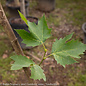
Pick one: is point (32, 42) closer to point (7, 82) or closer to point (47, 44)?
point (7, 82)

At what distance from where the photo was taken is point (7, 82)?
182cm

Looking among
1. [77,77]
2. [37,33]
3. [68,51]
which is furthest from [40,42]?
[77,77]

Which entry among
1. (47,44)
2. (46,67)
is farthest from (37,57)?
(47,44)

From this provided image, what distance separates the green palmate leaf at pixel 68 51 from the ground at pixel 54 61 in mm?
1400

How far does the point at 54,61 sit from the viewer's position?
7.46 ft

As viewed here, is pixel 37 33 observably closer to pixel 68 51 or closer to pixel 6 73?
pixel 68 51

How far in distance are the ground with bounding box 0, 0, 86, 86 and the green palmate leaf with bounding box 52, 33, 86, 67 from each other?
4.59 ft

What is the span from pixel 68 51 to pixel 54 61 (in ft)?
5.79

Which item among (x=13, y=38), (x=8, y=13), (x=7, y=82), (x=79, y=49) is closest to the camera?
(x=79, y=49)

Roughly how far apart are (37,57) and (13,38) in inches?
67.3

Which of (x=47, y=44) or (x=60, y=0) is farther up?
(x=60, y=0)

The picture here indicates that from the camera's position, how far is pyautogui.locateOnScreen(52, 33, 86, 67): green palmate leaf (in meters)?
0.53

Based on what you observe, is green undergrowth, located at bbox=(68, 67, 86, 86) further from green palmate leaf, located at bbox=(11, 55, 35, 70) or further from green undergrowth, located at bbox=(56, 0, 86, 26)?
green undergrowth, located at bbox=(56, 0, 86, 26)

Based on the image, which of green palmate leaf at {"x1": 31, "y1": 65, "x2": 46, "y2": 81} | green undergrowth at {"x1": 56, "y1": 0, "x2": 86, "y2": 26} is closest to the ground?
green undergrowth at {"x1": 56, "y1": 0, "x2": 86, "y2": 26}
